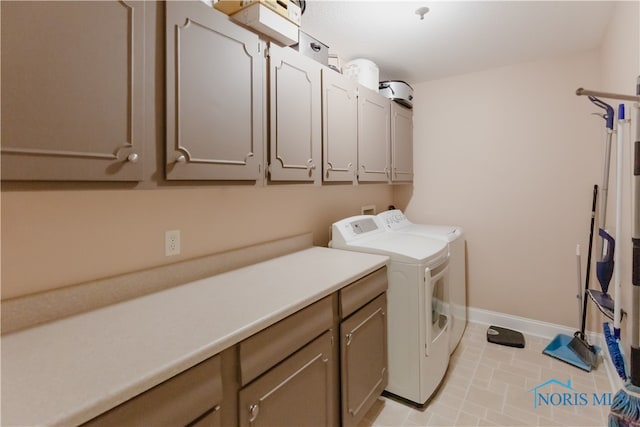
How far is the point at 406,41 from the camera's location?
2.28 m

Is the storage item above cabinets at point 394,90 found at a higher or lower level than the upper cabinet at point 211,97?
higher

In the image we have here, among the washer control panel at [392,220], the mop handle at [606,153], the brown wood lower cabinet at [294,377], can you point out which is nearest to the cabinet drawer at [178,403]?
the brown wood lower cabinet at [294,377]

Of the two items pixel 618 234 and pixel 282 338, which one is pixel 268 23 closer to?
pixel 282 338

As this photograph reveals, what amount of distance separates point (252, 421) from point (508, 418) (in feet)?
5.27

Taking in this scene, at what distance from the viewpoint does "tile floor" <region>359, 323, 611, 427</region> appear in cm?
183

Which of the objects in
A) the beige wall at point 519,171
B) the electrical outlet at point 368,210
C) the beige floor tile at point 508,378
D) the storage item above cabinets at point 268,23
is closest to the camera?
the storage item above cabinets at point 268,23

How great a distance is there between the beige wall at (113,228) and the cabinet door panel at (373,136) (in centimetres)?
71

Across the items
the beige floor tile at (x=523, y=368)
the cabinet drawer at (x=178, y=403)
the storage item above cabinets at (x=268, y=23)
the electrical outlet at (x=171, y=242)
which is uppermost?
the storage item above cabinets at (x=268, y=23)

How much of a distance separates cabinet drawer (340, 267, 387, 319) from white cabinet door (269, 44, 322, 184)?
646 millimetres

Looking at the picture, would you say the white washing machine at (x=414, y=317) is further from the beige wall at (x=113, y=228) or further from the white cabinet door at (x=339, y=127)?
the beige wall at (x=113, y=228)

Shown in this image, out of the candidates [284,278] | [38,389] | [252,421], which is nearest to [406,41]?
[284,278]

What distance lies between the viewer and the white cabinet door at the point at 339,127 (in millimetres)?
1939

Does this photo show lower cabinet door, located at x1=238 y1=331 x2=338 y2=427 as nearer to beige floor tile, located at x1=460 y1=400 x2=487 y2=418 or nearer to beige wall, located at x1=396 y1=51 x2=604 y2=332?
beige floor tile, located at x1=460 y1=400 x2=487 y2=418

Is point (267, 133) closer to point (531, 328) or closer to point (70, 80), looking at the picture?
point (70, 80)
